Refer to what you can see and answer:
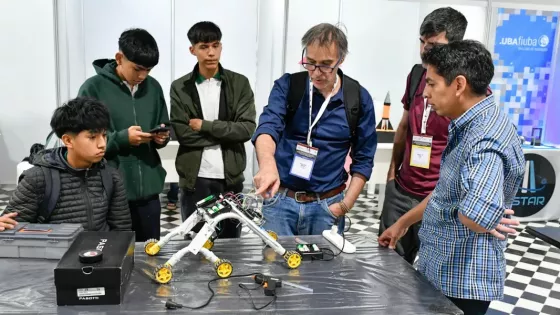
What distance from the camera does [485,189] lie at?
1.30 meters

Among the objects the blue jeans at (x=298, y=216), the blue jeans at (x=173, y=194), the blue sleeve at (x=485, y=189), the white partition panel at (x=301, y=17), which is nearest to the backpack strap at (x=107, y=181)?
the blue jeans at (x=298, y=216)

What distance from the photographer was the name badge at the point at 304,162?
78.6 inches

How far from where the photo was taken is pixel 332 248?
1851 millimetres

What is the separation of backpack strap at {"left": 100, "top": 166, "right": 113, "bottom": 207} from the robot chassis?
13.6 inches

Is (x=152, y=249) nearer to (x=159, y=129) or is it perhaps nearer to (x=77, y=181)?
(x=77, y=181)

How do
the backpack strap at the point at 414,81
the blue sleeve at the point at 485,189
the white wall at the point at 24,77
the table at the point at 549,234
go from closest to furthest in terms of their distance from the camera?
the blue sleeve at the point at 485,189 → the backpack strap at the point at 414,81 → the table at the point at 549,234 → the white wall at the point at 24,77

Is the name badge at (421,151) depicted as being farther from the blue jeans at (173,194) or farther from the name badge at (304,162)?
the blue jeans at (173,194)

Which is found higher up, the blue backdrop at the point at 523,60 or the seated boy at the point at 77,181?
the blue backdrop at the point at 523,60

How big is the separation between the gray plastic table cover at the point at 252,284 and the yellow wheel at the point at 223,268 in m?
0.03

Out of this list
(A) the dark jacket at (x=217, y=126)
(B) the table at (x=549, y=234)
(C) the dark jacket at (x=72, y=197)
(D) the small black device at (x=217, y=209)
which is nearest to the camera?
(D) the small black device at (x=217, y=209)

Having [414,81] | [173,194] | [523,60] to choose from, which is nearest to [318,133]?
[414,81]

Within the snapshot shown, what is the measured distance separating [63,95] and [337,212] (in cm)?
402

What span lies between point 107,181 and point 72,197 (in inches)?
5.8

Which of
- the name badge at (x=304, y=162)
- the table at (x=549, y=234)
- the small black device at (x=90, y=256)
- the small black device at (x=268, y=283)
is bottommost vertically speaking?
the table at (x=549, y=234)
